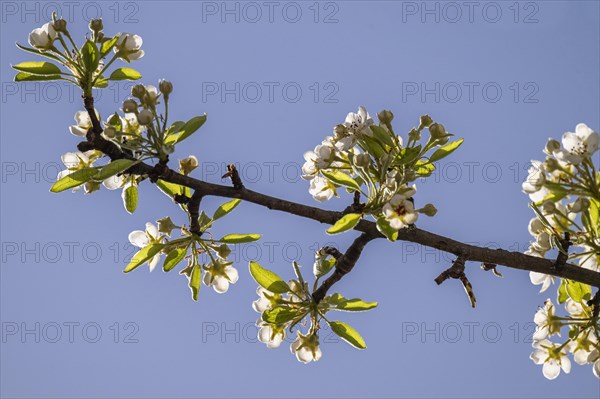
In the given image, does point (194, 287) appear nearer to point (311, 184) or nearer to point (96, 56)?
point (311, 184)

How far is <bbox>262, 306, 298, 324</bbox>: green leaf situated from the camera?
2.85 meters

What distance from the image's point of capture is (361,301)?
2834 mm

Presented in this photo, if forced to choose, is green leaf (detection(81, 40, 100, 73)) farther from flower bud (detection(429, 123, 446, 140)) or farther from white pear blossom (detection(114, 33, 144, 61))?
flower bud (detection(429, 123, 446, 140))

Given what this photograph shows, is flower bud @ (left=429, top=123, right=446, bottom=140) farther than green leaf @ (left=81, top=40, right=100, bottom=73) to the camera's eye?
Yes

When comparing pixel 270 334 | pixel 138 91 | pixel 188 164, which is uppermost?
pixel 138 91

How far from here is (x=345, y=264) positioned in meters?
2.83

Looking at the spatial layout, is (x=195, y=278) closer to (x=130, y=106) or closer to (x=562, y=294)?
(x=130, y=106)

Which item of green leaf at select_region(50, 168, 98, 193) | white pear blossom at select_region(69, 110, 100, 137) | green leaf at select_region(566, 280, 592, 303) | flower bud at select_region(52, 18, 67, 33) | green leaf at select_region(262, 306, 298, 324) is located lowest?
green leaf at select_region(262, 306, 298, 324)

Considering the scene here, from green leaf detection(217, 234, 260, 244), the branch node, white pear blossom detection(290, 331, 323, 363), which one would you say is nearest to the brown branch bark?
the branch node

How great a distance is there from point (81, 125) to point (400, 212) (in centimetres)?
122

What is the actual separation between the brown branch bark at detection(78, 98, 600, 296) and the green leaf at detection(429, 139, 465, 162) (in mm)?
348

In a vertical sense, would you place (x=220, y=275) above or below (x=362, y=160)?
below

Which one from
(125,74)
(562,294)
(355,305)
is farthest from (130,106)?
(562,294)

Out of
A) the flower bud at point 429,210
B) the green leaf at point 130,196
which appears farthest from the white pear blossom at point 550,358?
the green leaf at point 130,196
